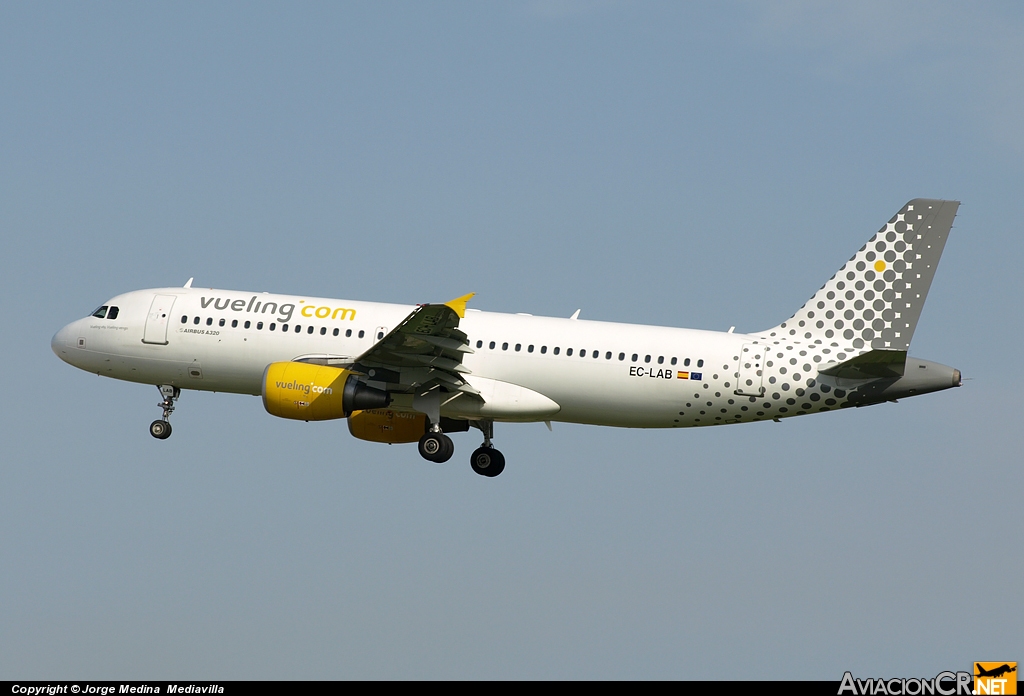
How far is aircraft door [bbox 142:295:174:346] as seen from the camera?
151 ft

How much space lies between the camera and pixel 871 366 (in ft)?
135

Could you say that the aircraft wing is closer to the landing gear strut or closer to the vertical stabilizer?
the landing gear strut

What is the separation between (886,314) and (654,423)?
7.60 m

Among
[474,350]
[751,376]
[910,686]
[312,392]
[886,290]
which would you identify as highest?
[886,290]

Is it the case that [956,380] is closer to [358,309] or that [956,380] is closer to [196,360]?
[358,309]

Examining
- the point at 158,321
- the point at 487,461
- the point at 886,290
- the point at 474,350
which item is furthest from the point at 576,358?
Result: the point at 158,321

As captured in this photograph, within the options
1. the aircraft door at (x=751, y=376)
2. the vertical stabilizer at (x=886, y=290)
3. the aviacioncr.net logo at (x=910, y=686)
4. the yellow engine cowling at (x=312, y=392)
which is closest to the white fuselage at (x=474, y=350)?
the aircraft door at (x=751, y=376)

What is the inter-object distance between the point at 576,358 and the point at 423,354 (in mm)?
4574

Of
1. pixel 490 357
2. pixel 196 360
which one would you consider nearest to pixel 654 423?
pixel 490 357

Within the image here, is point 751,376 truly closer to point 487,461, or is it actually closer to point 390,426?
point 487,461

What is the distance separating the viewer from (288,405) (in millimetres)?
42375

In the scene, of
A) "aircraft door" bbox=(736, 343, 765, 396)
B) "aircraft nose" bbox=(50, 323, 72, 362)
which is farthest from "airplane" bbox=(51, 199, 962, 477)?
"aircraft nose" bbox=(50, 323, 72, 362)

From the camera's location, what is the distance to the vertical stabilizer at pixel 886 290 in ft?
141

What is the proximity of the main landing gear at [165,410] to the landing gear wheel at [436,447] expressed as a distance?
29.1ft
